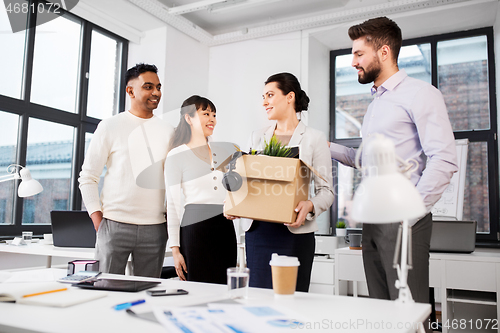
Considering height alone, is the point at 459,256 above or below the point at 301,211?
below

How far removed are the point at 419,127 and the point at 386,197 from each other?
0.73 metres

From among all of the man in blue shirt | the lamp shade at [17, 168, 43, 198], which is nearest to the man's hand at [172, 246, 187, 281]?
the man in blue shirt

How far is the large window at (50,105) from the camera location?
3.68 m

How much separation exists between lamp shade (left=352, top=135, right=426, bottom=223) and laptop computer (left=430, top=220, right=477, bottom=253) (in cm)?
222

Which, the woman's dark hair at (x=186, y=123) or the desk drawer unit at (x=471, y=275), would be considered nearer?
the woman's dark hair at (x=186, y=123)

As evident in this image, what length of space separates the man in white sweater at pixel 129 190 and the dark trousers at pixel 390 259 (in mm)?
1053

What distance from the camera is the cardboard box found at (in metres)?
1.42

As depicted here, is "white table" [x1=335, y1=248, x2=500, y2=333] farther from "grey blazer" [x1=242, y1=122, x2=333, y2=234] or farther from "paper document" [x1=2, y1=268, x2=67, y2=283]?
"paper document" [x1=2, y1=268, x2=67, y2=283]

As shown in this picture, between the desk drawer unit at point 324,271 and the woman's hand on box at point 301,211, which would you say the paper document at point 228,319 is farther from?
the desk drawer unit at point 324,271

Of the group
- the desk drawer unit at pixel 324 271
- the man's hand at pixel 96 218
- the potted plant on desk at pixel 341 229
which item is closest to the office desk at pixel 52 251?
the man's hand at pixel 96 218

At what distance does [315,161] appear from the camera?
5.94 ft

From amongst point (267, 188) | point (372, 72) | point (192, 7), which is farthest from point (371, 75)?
point (192, 7)

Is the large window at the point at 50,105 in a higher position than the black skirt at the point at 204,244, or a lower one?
higher

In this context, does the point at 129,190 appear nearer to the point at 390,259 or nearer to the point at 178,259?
the point at 178,259
